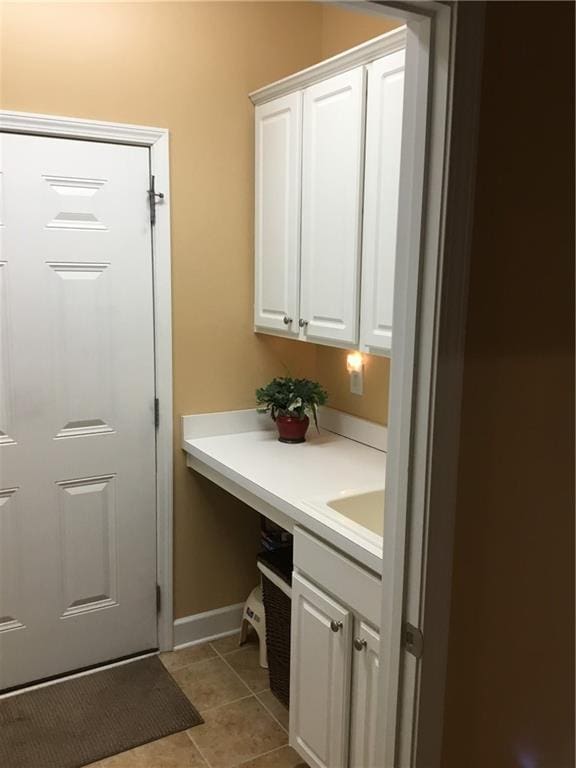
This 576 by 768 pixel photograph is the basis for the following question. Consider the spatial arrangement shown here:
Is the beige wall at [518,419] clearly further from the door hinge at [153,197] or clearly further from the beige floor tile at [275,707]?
the door hinge at [153,197]

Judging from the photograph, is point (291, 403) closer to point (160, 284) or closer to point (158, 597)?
point (160, 284)

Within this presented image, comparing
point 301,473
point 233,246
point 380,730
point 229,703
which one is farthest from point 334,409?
point 380,730

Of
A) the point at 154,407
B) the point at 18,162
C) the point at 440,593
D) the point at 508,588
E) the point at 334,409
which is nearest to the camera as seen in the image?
the point at 440,593

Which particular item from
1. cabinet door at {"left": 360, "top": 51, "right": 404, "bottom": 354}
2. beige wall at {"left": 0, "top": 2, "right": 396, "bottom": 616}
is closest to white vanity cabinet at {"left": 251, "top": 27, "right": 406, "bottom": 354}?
cabinet door at {"left": 360, "top": 51, "right": 404, "bottom": 354}

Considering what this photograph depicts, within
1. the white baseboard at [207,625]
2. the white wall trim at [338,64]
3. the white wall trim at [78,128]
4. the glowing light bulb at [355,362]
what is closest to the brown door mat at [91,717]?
the white baseboard at [207,625]

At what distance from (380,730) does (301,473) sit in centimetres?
111

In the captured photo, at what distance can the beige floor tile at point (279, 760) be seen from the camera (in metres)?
2.24

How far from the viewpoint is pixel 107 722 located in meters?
2.43

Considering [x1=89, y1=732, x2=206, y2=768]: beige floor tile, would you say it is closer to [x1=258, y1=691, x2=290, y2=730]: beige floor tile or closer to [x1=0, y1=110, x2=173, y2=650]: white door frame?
[x1=258, y1=691, x2=290, y2=730]: beige floor tile

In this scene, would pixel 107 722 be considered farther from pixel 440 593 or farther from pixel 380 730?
pixel 440 593

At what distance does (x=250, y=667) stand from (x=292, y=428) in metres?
0.99

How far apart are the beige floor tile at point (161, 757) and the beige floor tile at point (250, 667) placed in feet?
1.26

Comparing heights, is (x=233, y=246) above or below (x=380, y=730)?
above

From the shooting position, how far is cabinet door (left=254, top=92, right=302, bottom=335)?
2512 mm
